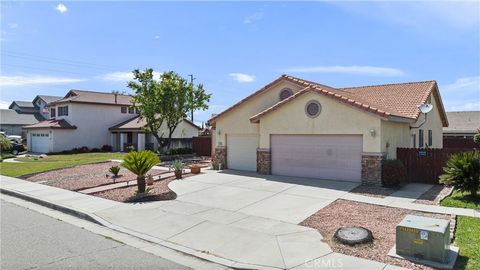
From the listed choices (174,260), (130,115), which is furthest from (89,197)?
(130,115)

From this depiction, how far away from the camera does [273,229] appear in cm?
844

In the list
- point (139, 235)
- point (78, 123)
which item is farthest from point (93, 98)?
point (139, 235)

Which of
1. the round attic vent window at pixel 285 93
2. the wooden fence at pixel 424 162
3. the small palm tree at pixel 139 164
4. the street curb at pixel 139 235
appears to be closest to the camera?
the street curb at pixel 139 235

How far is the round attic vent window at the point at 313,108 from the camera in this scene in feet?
50.7

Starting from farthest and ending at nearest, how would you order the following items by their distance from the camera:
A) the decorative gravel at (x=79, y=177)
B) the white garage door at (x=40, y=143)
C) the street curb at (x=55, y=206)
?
the white garage door at (x=40, y=143) → the decorative gravel at (x=79, y=177) → the street curb at (x=55, y=206)

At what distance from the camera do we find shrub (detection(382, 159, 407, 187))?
13398mm

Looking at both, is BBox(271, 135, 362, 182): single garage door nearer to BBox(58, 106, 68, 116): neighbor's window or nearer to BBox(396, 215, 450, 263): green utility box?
BBox(396, 215, 450, 263): green utility box

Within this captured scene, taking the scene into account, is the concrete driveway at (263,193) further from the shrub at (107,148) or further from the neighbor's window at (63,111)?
the neighbor's window at (63,111)

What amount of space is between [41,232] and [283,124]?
1108 cm

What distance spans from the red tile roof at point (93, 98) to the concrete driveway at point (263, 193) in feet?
87.7

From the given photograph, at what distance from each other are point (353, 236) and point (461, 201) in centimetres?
584

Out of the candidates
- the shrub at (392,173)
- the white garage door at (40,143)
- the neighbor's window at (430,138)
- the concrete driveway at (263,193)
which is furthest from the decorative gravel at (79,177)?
the white garage door at (40,143)

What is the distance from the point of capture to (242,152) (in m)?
19.5

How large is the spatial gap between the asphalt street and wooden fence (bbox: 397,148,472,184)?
12.3 metres
